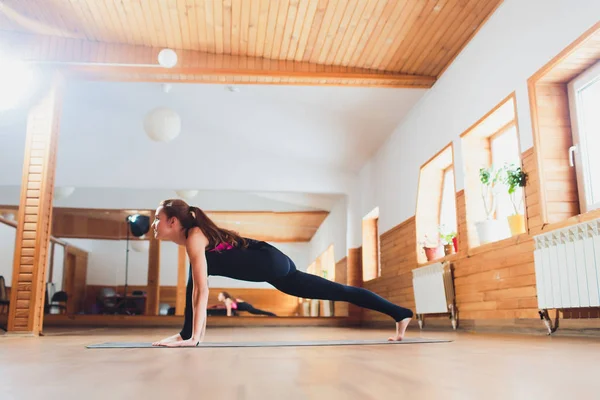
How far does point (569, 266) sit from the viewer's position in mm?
3752

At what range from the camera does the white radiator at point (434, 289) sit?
231 inches

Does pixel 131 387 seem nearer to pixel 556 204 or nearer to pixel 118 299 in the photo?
pixel 556 204

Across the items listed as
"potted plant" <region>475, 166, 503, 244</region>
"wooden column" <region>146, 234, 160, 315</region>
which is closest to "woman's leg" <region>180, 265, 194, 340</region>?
"potted plant" <region>475, 166, 503, 244</region>

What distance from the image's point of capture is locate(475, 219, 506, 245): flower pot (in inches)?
205

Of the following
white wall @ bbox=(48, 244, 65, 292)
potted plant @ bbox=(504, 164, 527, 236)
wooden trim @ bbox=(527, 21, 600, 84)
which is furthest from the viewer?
white wall @ bbox=(48, 244, 65, 292)

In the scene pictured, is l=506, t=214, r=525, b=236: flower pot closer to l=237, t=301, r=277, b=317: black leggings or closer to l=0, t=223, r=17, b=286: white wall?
l=237, t=301, r=277, b=317: black leggings

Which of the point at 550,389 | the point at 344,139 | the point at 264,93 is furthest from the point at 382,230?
the point at 550,389

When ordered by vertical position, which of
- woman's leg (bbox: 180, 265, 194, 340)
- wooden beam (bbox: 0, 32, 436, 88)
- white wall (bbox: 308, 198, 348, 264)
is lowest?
woman's leg (bbox: 180, 265, 194, 340)

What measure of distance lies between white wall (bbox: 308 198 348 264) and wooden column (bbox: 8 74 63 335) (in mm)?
5207

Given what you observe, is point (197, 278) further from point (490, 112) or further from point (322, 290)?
point (490, 112)

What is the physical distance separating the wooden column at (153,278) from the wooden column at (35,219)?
3.72 metres

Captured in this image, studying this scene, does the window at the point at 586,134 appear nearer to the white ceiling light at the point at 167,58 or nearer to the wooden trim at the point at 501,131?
the wooden trim at the point at 501,131

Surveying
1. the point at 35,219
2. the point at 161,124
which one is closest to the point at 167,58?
the point at 161,124

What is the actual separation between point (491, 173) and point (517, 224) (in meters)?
0.73
